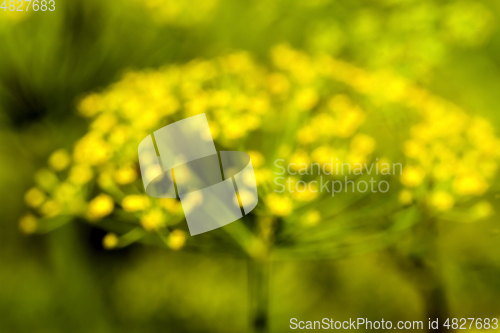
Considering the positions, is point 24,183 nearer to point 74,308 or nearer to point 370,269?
point 74,308

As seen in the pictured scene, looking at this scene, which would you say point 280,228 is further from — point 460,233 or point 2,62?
point 2,62

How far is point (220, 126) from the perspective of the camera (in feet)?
1.90

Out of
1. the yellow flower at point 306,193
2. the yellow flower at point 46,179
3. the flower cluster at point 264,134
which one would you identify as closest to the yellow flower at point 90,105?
the flower cluster at point 264,134

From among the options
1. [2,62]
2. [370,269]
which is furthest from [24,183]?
[370,269]

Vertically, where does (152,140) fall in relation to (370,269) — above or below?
above

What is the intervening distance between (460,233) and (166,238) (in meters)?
0.50

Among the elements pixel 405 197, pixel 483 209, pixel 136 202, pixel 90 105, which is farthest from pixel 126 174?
pixel 483 209

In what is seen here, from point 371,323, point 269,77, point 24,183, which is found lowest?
point 371,323

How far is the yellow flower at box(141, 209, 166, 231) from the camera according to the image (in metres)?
0.60

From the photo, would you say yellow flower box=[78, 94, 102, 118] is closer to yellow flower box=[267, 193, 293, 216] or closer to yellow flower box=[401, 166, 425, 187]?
yellow flower box=[267, 193, 293, 216]

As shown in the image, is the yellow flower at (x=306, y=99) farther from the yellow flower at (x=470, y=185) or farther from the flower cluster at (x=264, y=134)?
the yellow flower at (x=470, y=185)

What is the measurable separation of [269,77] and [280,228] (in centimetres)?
25
